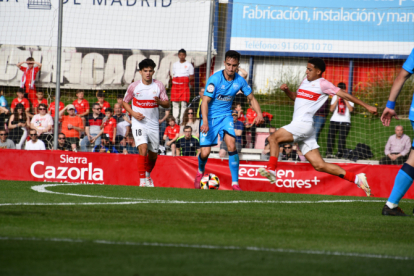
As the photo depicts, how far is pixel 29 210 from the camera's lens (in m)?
5.27

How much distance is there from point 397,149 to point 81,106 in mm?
8752

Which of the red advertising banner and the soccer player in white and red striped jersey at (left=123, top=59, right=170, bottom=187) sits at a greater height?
the soccer player in white and red striped jersey at (left=123, top=59, right=170, bottom=187)

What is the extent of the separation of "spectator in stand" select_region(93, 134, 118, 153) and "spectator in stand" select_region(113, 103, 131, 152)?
6.4 inches

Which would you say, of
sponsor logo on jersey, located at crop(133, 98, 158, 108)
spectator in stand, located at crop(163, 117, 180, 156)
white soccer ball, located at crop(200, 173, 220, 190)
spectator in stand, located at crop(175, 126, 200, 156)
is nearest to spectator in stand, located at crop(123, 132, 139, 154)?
spectator in stand, located at crop(163, 117, 180, 156)

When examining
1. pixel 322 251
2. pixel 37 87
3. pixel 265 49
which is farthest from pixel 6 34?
pixel 322 251

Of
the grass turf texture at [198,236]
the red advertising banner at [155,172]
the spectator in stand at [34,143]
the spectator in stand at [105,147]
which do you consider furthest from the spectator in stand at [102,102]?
the grass turf texture at [198,236]

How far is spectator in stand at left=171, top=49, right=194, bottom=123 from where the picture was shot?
14367mm

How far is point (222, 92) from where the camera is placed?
9.11 metres

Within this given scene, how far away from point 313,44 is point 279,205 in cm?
1248

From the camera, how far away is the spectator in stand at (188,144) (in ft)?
43.0

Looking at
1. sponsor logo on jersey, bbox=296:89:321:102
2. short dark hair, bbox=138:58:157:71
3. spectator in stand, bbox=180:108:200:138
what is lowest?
spectator in stand, bbox=180:108:200:138

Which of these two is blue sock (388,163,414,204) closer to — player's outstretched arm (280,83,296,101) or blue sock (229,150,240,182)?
player's outstretched arm (280,83,296,101)

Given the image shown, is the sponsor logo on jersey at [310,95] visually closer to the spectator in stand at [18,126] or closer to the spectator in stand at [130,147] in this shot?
the spectator in stand at [130,147]

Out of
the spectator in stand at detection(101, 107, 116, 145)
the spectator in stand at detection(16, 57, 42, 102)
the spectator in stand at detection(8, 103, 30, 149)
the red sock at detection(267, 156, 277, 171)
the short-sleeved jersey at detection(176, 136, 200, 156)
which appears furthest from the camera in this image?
the spectator in stand at detection(16, 57, 42, 102)
